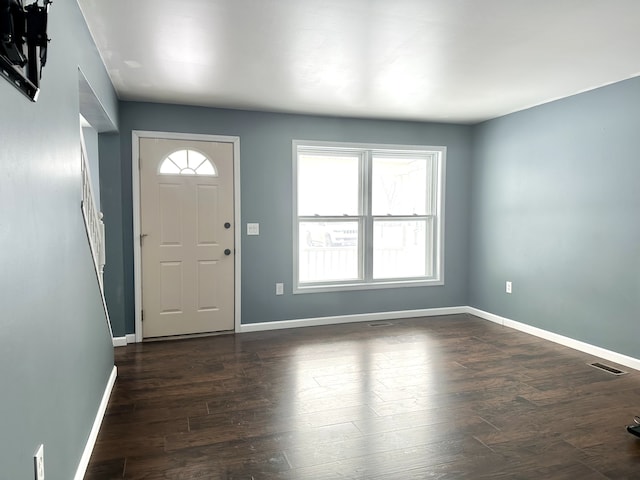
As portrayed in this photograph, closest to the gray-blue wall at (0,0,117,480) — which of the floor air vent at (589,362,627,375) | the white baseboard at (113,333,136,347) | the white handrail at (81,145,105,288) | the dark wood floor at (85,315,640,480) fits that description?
the white handrail at (81,145,105,288)

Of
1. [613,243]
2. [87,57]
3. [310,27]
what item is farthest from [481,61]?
[87,57]

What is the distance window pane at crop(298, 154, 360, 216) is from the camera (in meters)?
4.95

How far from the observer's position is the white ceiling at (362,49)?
2367mm

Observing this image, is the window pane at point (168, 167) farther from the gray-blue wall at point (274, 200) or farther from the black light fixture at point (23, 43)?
the black light fixture at point (23, 43)

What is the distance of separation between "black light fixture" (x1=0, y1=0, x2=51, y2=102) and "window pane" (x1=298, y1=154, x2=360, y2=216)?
11.6ft

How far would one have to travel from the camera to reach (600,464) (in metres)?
2.21

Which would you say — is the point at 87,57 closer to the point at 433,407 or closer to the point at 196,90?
the point at 196,90

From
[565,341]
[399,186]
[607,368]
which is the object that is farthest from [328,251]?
[607,368]

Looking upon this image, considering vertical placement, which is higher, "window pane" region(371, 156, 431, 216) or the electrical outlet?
"window pane" region(371, 156, 431, 216)

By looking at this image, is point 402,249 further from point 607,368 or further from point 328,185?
point 607,368

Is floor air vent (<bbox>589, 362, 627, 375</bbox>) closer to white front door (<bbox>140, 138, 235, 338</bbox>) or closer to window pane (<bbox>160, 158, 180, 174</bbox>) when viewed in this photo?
white front door (<bbox>140, 138, 235, 338</bbox>)

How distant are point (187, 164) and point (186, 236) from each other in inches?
29.1

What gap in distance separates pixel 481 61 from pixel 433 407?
2.47 m

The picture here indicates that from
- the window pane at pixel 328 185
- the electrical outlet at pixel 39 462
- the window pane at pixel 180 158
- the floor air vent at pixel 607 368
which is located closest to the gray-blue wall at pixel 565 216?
the floor air vent at pixel 607 368
